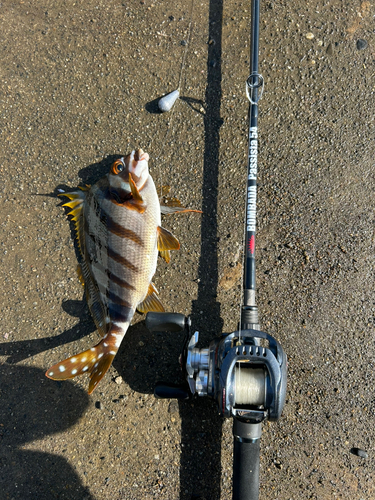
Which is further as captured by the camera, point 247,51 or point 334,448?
point 247,51

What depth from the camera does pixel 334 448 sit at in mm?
2314

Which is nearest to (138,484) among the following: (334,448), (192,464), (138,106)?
(192,464)

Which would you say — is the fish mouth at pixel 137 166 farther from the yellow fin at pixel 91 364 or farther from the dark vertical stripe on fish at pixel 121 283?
the yellow fin at pixel 91 364

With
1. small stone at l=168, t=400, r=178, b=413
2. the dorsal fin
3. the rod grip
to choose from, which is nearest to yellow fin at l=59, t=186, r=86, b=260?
the dorsal fin

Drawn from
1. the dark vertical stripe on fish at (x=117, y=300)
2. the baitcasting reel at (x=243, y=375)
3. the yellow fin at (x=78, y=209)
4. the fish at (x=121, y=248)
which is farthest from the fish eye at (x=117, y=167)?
the baitcasting reel at (x=243, y=375)

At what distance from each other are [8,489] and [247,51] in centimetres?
388

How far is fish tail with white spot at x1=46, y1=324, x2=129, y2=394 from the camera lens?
2.08 meters

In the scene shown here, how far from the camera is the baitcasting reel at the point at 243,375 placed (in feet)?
5.55

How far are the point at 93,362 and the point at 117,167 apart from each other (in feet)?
4.55

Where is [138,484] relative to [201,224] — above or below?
below

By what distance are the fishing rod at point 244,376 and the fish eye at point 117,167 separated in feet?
3.09

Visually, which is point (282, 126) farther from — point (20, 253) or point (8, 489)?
point (8, 489)

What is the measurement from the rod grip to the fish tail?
A: 0.93 meters

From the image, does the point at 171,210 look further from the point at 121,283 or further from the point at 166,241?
the point at 121,283
